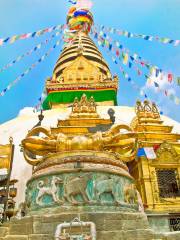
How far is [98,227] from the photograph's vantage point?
21.5 ft

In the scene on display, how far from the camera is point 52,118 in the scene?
21.1 meters

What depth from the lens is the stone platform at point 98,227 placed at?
6.37m

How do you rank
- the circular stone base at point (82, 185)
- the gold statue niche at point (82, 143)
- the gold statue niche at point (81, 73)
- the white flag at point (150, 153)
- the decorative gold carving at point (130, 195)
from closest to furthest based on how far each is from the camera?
the circular stone base at point (82, 185) → the decorative gold carving at point (130, 195) → the gold statue niche at point (82, 143) → the white flag at point (150, 153) → the gold statue niche at point (81, 73)

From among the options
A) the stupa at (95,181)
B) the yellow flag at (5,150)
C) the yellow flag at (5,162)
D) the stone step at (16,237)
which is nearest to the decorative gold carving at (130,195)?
the stupa at (95,181)

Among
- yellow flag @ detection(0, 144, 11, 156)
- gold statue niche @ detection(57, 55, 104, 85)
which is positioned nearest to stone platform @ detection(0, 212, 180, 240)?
yellow flag @ detection(0, 144, 11, 156)

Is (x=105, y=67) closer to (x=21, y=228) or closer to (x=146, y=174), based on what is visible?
(x=146, y=174)

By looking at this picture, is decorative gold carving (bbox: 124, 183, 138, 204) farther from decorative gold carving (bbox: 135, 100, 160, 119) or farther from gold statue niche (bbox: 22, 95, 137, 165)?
decorative gold carving (bbox: 135, 100, 160, 119)

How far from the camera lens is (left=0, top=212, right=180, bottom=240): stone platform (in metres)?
6.37

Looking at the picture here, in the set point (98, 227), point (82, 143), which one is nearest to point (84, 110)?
point (82, 143)

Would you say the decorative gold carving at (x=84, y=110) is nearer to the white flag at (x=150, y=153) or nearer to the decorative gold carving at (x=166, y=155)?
the white flag at (x=150, y=153)

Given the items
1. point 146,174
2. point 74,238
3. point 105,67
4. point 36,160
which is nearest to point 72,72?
point 105,67

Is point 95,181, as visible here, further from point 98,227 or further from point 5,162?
point 5,162

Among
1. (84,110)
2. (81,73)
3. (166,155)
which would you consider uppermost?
(81,73)

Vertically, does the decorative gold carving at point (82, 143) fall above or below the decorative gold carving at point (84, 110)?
below
